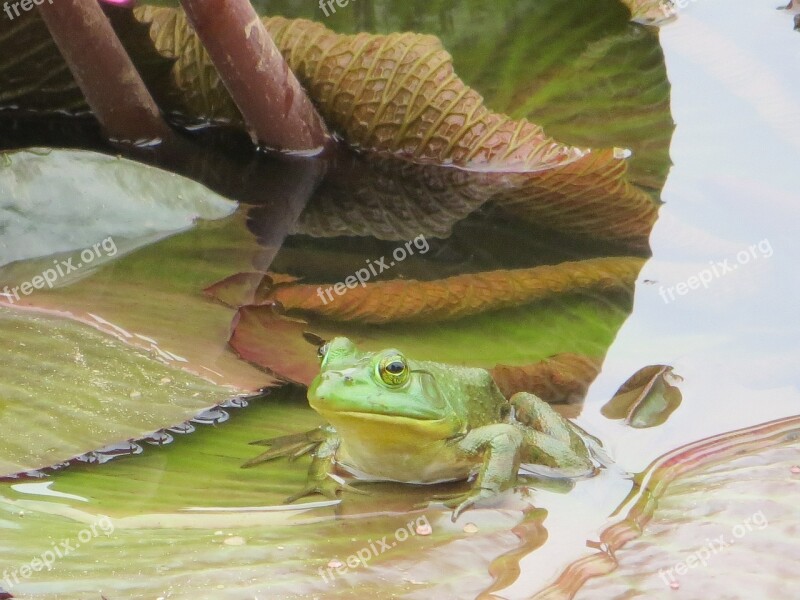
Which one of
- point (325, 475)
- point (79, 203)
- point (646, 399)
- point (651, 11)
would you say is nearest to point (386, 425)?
point (325, 475)

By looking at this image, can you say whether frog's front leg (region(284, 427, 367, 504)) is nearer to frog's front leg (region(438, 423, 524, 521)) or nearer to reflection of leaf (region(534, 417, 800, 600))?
frog's front leg (region(438, 423, 524, 521))

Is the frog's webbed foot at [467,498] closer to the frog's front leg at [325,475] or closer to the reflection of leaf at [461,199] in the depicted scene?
the frog's front leg at [325,475]

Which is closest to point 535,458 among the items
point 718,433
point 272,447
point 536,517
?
point 536,517

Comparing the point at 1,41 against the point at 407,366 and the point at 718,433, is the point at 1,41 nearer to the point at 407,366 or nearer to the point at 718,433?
the point at 407,366

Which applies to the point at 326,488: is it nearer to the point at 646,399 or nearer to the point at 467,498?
the point at 467,498

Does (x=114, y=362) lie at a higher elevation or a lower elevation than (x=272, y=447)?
higher

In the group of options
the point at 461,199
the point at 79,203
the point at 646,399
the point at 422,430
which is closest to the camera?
the point at 422,430

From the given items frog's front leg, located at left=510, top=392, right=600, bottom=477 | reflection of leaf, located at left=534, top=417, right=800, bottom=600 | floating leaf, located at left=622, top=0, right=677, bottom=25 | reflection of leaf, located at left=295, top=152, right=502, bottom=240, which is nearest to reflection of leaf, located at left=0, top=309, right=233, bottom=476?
frog's front leg, located at left=510, top=392, right=600, bottom=477

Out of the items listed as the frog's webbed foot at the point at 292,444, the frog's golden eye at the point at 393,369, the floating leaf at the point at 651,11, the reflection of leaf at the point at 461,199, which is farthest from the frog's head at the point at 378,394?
the floating leaf at the point at 651,11
